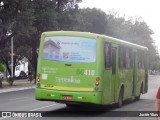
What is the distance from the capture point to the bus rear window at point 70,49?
14859 millimetres

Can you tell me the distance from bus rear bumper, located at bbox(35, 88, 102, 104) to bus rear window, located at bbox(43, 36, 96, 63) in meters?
1.21

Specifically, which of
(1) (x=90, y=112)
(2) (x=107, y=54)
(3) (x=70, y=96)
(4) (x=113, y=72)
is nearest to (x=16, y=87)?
(1) (x=90, y=112)

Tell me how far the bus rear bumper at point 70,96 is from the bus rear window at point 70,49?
3.97 ft

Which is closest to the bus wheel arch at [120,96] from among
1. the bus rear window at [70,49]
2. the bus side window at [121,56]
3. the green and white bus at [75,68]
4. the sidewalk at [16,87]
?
the bus side window at [121,56]

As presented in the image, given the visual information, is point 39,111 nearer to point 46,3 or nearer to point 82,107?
point 82,107

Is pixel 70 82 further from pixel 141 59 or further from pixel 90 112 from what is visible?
pixel 141 59

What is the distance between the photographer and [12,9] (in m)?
35.6

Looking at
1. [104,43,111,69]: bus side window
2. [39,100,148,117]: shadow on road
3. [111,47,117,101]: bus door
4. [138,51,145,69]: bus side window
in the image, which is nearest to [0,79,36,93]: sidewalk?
[138,51,145,69]: bus side window

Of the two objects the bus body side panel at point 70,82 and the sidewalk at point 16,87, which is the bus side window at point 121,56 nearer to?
the bus body side panel at point 70,82

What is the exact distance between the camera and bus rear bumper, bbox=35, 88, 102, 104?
47.4 ft

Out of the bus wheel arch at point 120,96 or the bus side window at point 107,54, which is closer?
the bus side window at point 107,54

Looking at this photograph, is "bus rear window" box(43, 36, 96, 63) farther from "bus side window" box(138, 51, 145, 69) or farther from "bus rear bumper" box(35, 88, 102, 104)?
"bus side window" box(138, 51, 145, 69)

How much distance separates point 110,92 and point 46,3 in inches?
1003

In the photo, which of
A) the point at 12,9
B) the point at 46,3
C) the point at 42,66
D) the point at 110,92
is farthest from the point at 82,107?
the point at 46,3
